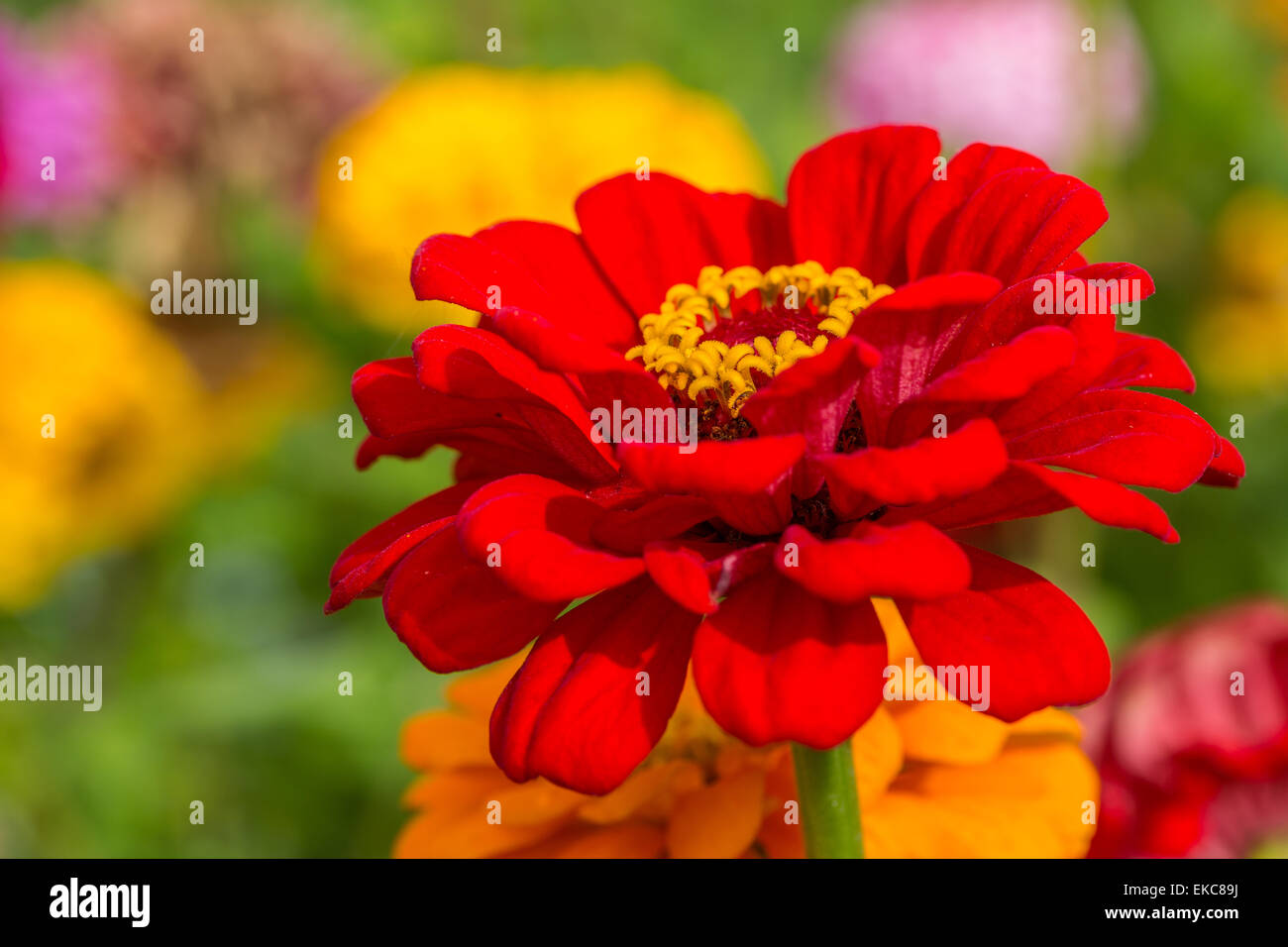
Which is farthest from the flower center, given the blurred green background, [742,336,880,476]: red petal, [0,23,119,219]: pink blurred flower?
[0,23,119,219]: pink blurred flower

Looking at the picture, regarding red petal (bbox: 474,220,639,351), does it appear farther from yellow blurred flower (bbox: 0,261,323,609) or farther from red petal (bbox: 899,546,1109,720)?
yellow blurred flower (bbox: 0,261,323,609)

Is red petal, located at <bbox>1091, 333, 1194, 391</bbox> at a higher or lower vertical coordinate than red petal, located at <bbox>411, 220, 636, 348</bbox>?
lower

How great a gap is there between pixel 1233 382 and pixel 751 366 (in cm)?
144

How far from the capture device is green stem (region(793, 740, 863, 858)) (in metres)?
0.64

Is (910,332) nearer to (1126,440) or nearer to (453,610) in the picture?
(1126,440)

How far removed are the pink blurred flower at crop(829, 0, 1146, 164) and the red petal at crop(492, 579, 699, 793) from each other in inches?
61.0

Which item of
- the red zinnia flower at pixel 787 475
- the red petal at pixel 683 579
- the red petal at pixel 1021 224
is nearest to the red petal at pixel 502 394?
the red zinnia flower at pixel 787 475

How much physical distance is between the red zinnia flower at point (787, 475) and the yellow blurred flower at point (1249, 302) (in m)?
1.38

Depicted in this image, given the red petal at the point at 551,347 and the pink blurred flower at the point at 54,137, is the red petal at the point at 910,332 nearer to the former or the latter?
the red petal at the point at 551,347

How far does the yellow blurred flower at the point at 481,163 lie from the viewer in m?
1.82

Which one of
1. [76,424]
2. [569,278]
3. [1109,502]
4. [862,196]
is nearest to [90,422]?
[76,424]

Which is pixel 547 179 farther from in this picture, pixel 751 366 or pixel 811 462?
pixel 811 462

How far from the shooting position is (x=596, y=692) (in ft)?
1.94
